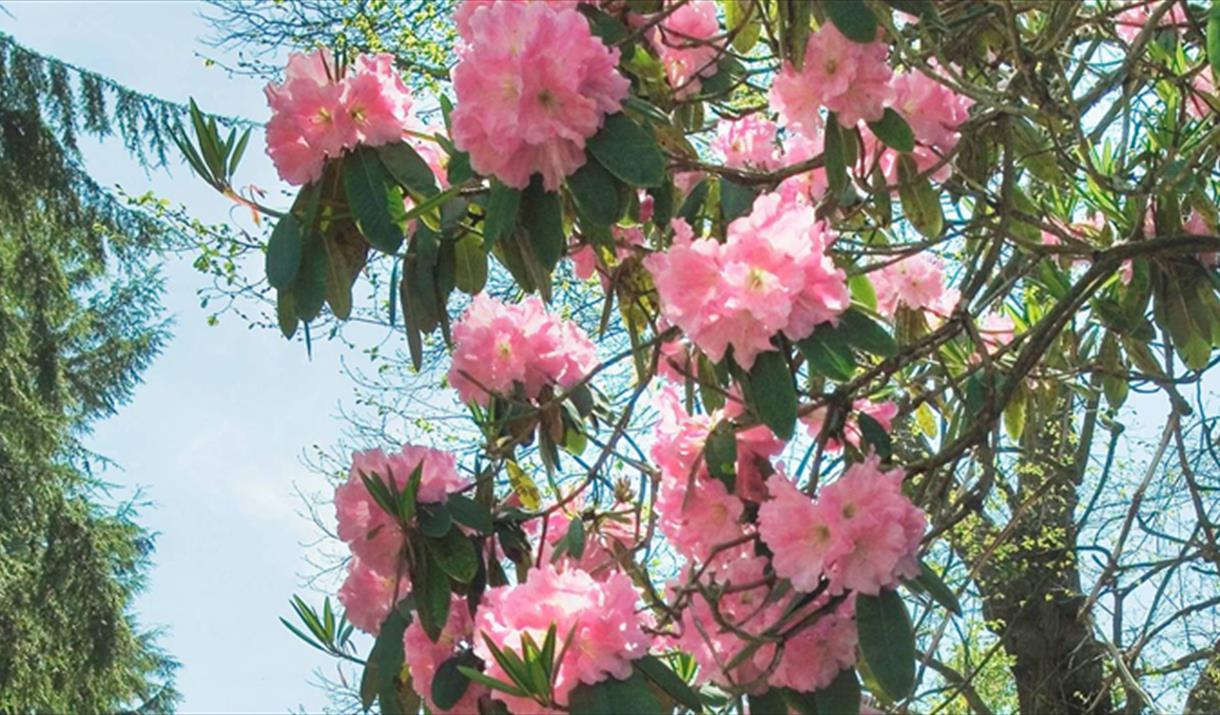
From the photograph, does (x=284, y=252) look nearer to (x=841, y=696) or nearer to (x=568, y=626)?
(x=568, y=626)

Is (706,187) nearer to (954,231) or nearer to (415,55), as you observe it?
(954,231)

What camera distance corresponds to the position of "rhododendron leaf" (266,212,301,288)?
1.57m

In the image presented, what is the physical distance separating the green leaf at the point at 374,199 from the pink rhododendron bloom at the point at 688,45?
381mm

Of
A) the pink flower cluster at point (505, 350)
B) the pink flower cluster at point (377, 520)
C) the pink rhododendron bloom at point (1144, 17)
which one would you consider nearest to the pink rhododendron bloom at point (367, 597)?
the pink flower cluster at point (377, 520)

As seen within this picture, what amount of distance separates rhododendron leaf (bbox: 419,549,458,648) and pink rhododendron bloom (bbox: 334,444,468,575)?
0.03m

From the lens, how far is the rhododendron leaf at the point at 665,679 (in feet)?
4.51

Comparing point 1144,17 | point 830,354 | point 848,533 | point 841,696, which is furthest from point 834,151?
point 1144,17

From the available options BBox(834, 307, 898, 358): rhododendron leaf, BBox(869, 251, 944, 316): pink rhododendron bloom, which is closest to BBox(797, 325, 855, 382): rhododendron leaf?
BBox(834, 307, 898, 358): rhododendron leaf

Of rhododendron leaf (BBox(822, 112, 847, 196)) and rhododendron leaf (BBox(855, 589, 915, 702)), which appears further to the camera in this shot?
rhododendron leaf (BBox(822, 112, 847, 196))

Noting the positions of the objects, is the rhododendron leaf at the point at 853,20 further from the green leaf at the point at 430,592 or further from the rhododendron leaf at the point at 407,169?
the green leaf at the point at 430,592

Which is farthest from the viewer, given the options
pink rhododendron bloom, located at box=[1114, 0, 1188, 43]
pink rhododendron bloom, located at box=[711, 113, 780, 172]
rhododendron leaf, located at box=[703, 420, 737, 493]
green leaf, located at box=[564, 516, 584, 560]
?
pink rhododendron bloom, located at box=[1114, 0, 1188, 43]

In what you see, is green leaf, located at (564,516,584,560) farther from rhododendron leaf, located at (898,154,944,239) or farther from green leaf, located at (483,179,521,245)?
rhododendron leaf, located at (898,154,944,239)

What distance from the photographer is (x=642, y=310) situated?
191 cm

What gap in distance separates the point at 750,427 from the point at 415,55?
3842mm
